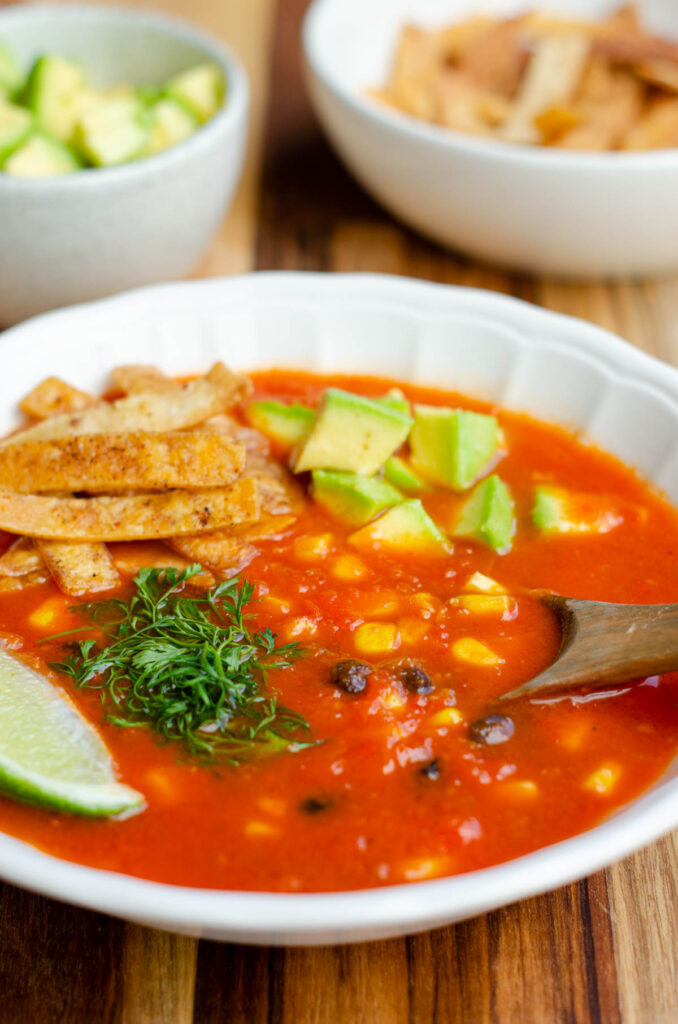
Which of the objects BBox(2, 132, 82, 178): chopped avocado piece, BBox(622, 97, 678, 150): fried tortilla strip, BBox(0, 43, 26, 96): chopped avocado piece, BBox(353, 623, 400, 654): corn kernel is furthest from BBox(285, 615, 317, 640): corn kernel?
BBox(0, 43, 26, 96): chopped avocado piece

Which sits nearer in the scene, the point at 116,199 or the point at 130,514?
the point at 130,514

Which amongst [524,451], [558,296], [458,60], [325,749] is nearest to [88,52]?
[458,60]

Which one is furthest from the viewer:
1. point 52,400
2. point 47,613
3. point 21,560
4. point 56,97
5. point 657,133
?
point 657,133

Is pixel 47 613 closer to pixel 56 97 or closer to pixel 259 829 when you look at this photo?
pixel 259 829

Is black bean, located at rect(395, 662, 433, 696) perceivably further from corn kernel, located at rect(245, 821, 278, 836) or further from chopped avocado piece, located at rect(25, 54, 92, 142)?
chopped avocado piece, located at rect(25, 54, 92, 142)

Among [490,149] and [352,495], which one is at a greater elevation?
[490,149]

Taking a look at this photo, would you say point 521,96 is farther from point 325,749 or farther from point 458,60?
point 325,749

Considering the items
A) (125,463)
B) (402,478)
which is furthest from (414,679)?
(125,463)
